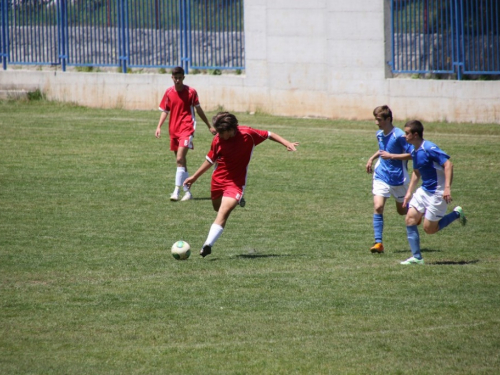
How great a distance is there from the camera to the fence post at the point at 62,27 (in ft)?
93.0

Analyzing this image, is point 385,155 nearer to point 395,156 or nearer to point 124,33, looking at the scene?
point 395,156

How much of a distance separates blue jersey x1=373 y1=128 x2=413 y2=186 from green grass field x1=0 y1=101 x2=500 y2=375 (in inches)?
33.4

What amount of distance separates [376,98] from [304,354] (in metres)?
16.6

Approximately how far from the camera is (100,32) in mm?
27828

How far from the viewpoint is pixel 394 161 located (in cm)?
1020

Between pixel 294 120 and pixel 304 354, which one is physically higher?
pixel 294 120

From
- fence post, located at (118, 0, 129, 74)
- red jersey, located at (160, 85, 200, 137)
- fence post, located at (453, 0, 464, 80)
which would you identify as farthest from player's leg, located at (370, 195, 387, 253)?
fence post, located at (118, 0, 129, 74)

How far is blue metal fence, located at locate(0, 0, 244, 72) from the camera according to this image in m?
25.5

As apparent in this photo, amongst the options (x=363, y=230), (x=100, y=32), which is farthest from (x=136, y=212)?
(x=100, y=32)

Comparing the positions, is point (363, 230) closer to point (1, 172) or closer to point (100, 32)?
point (1, 172)

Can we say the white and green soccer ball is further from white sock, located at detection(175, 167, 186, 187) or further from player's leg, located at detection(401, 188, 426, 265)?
white sock, located at detection(175, 167, 186, 187)

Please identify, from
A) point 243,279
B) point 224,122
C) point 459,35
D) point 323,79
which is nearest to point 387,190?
point 224,122

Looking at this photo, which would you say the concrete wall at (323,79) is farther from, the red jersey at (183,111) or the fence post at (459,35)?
the red jersey at (183,111)

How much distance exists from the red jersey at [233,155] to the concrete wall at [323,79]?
481 inches
